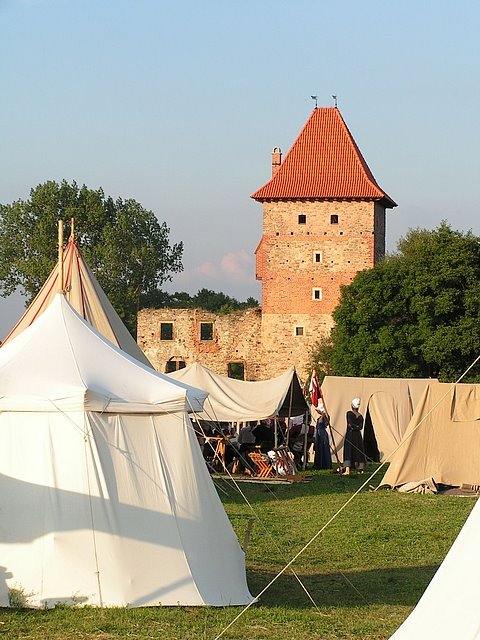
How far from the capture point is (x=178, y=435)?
26.4 ft

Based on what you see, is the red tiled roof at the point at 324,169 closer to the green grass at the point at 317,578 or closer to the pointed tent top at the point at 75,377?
the green grass at the point at 317,578

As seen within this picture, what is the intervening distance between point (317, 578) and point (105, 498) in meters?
2.08

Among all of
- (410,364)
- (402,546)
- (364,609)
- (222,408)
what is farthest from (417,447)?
(410,364)

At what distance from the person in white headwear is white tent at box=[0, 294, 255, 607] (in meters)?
10.9

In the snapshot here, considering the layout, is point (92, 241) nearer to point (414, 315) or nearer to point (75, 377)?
point (414, 315)

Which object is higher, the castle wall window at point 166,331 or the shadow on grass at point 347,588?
the castle wall window at point 166,331

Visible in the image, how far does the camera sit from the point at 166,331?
49.4m

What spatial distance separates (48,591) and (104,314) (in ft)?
28.5

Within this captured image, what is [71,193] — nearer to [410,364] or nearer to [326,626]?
[410,364]

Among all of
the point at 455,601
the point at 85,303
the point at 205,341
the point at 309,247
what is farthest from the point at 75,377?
the point at 205,341

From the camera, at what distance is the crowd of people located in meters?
18.4

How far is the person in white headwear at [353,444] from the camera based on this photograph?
18.9m

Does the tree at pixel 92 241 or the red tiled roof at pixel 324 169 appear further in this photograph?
the tree at pixel 92 241

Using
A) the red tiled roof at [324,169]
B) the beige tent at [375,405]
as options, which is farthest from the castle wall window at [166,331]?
the beige tent at [375,405]
